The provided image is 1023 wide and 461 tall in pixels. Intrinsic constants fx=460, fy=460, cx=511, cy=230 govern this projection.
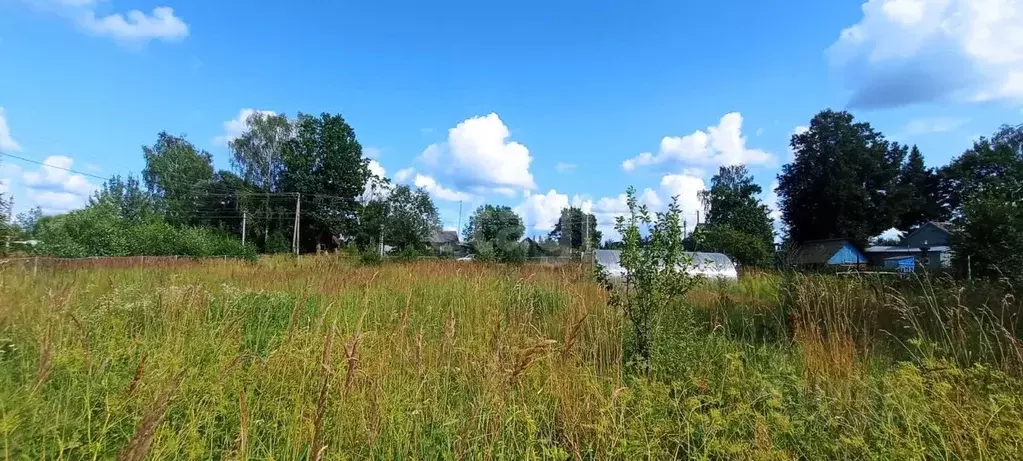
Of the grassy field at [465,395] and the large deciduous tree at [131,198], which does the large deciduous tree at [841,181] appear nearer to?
the grassy field at [465,395]

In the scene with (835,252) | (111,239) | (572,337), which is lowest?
(572,337)

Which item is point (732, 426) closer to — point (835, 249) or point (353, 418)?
point (353, 418)

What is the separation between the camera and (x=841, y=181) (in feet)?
135

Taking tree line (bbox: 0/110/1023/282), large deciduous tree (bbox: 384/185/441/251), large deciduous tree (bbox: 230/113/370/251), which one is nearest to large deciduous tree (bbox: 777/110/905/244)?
tree line (bbox: 0/110/1023/282)

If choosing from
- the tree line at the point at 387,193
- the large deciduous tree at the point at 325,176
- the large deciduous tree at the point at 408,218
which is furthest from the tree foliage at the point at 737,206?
the large deciduous tree at the point at 325,176

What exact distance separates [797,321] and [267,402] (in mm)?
4260

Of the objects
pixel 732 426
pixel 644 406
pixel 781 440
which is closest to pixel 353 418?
pixel 644 406

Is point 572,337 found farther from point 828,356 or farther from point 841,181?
point 841,181

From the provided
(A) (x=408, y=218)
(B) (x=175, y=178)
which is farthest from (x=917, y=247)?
(B) (x=175, y=178)

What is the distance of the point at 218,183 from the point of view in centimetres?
5072

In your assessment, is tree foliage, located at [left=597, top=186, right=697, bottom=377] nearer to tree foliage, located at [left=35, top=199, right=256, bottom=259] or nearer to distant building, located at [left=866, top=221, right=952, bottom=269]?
tree foliage, located at [left=35, top=199, right=256, bottom=259]

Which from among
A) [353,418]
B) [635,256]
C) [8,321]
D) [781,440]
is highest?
[635,256]

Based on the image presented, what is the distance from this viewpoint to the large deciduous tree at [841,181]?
135 ft

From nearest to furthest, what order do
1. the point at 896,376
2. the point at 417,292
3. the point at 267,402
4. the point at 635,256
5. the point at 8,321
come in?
the point at 267,402 < the point at 896,376 < the point at 8,321 < the point at 635,256 < the point at 417,292
